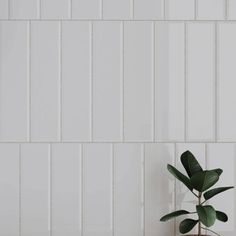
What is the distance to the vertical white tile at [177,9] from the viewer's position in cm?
130

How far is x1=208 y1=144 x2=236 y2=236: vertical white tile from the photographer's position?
1305mm

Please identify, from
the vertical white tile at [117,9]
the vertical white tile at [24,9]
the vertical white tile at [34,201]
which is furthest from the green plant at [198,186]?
the vertical white tile at [24,9]

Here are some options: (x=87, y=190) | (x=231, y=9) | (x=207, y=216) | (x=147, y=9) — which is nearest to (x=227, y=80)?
(x=231, y=9)

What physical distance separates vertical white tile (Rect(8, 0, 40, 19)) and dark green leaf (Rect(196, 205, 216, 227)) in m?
0.73

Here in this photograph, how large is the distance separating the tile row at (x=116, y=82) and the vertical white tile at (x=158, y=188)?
0.04 m

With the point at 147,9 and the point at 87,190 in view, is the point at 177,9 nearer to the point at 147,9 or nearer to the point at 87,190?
the point at 147,9

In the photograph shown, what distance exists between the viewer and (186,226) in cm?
118

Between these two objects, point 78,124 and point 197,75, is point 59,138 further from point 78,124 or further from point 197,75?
point 197,75

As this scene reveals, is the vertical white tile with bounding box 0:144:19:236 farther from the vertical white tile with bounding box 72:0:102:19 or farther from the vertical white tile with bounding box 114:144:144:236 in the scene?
the vertical white tile with bounding box 72:0:102:19

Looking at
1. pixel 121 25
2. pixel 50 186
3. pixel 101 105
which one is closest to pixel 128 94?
pixel 101 105

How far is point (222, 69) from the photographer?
4.30 feet

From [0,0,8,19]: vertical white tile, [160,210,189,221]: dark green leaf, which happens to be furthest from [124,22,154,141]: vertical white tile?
[0,0,8,19]: vertical white tile

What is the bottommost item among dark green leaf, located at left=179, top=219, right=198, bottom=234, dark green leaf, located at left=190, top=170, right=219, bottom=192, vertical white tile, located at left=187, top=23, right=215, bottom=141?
dark green leaf, located at left=179, top=219, right=198, bottom=234

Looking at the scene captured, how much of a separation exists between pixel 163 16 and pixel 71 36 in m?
0.28
